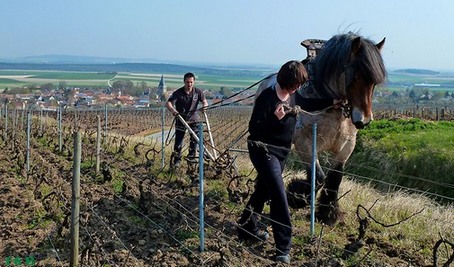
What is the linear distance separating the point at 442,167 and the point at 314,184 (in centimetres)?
818

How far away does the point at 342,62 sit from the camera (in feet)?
19.3

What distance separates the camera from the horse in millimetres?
5656

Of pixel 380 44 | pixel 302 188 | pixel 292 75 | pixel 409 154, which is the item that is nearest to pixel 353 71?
pixel 380 44

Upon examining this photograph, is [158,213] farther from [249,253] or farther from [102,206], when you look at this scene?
[249,253]

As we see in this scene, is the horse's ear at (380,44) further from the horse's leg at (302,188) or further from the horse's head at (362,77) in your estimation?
the horse's leg at (302,188)

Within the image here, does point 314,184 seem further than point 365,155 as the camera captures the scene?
No

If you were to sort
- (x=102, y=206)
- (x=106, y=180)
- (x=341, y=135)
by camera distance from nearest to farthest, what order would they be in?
(x=341, y=135), (x=102, y=206), (x=106, y=180)

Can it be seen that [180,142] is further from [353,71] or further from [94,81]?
[94,81]

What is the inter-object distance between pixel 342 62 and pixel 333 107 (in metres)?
0.53

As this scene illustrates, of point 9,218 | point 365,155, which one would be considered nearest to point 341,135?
point 9,218

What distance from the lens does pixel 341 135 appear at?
6449 millimetres

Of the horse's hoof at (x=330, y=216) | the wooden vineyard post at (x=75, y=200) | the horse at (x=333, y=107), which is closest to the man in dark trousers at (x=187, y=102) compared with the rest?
the horse at (x=333, y=107)

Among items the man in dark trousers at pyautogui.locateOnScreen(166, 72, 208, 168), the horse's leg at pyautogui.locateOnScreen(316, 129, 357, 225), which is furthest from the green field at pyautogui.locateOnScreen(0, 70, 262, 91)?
the horse's leg at pyautogui.locateOnScreen(316, 129, 357, 225)

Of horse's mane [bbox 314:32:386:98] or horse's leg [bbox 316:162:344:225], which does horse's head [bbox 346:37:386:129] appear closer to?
horse's mane [bbox 314:32:386:98]
